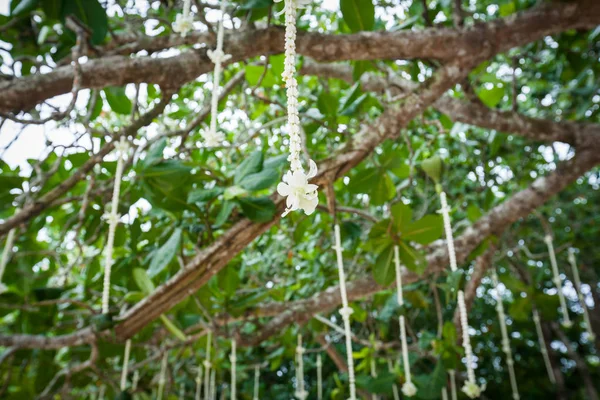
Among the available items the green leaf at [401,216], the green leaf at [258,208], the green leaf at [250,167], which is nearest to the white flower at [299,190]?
the green leaf at [258,208]

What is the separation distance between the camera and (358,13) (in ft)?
4.44

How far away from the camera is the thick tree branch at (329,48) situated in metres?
1.21

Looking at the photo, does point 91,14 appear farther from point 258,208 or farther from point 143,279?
point 143,279

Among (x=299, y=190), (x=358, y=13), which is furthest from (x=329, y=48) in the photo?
(x=299, y=190)

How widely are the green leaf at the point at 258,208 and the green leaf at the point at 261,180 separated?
4 centimetres

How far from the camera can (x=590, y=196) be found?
3170 millimetres

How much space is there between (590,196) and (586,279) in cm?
101

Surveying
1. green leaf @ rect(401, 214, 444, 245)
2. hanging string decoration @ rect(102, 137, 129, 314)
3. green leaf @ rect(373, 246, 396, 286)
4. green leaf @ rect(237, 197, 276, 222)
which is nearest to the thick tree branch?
hanging string decoration @ rect(102, 137, 129, 314)

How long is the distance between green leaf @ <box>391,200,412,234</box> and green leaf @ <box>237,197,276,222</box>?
0.40 m

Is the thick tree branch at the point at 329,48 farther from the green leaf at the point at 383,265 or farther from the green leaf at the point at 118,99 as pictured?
the green leaf at the point at 383,265

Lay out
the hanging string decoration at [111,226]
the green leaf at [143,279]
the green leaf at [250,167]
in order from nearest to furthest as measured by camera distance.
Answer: the hanging string decoration at [111,226] < the green leaf at [250,167] < the green leaf at [143,279]

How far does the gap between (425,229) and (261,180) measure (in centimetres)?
56

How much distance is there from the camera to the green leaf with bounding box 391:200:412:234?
1495 millimetres

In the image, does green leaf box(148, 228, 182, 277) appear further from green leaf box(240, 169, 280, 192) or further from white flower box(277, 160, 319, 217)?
white flower box(277, 160, 319, 217)
